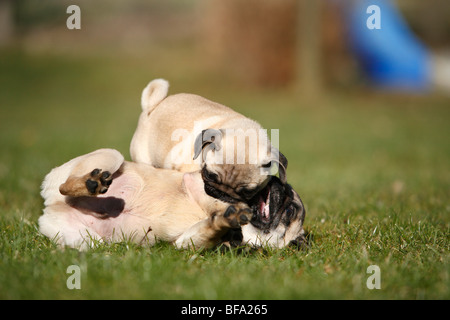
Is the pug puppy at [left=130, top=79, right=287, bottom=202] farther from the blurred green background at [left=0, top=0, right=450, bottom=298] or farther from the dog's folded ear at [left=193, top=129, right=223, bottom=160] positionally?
the blurred green background at [left=0, top=0, right=450, bottom=298]

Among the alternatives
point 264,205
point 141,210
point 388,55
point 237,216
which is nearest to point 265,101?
point 388,55

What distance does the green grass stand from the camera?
298 centimetres

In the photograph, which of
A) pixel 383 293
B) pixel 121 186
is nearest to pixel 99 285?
pixel 121 186

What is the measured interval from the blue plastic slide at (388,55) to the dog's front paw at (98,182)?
19.0 meters

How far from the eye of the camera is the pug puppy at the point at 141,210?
3656mm

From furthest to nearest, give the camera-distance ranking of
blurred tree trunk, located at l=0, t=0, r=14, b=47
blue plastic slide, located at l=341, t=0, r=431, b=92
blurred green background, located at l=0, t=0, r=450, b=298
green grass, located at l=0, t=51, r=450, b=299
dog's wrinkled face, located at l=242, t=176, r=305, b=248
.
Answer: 1. blurred tree trunk, located at l=0, t=0, r=14, b=47
2. blue plastic slide, located at l=341, t=0, r=431, b=92
3. blurred green background, located at l=0, t=0, r=450, b=298
4. dog's wrinkled face, located at l=242, t=176, r=305, b=248
5. green grass, located at l=0, t=51, r=450, b=299

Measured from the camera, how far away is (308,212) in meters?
5.18

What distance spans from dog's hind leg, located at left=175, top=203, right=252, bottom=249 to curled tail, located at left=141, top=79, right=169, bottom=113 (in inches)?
94.8

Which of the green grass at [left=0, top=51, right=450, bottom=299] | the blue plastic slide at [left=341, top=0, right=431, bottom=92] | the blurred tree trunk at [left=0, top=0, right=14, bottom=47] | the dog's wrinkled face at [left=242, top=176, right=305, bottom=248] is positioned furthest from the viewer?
the blurred tree trunk at [left=0, top=0, right=14, bottom=47]

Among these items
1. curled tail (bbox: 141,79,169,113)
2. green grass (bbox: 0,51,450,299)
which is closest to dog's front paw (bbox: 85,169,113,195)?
green grass (bbox: 0,51,450,299)

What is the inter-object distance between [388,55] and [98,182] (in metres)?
20.7

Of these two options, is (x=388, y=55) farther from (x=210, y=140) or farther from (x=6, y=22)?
(x=210, y=140)

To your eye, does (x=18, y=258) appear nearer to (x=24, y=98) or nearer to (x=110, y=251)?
(x=110, y=251)

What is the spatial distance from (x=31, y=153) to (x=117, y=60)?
15.0 metres
